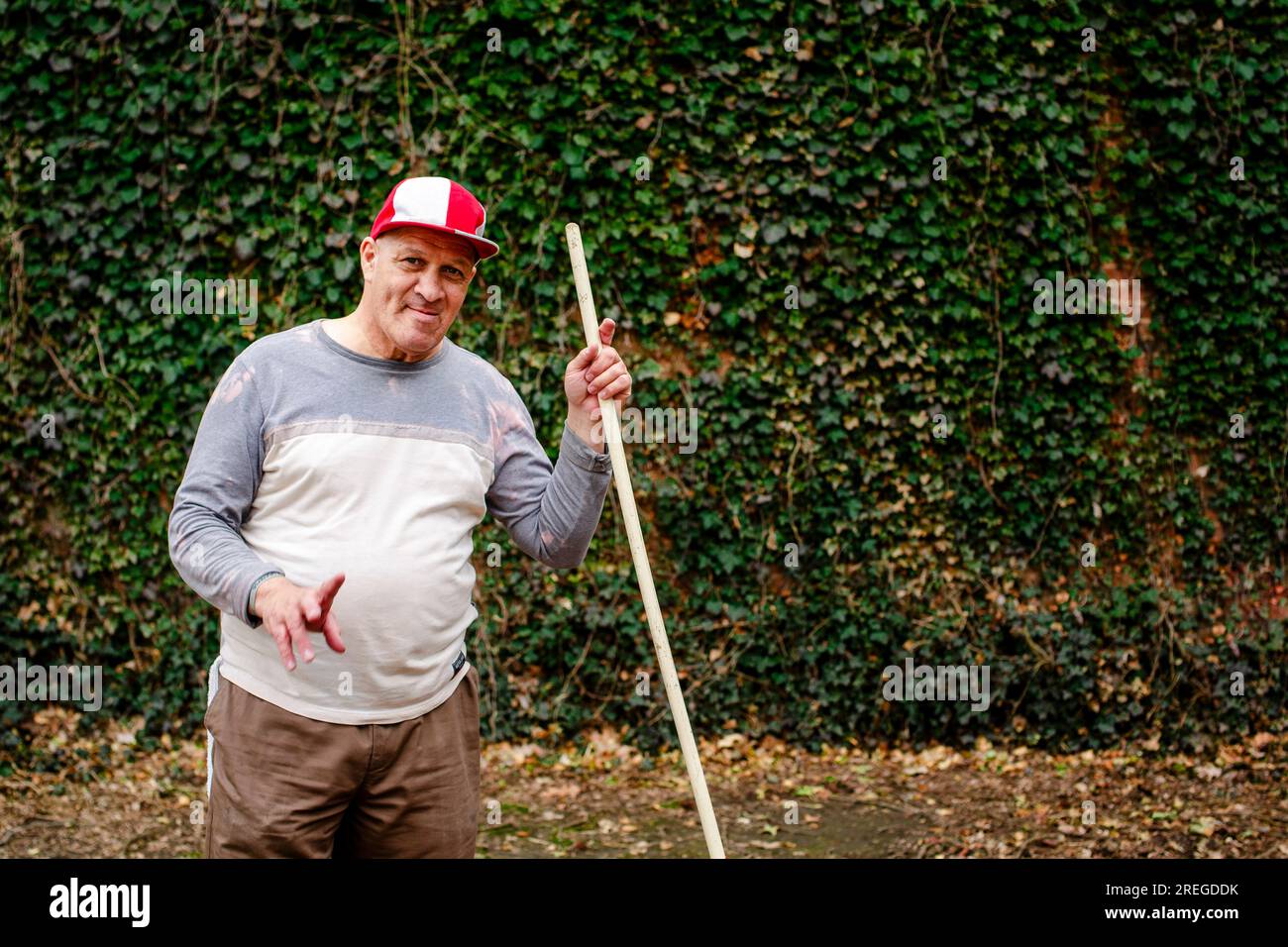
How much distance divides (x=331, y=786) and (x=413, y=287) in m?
1.08

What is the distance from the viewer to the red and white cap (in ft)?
7.61

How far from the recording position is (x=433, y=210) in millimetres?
2326

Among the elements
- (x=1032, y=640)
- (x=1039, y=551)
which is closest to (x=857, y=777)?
(x=1032, y=640)

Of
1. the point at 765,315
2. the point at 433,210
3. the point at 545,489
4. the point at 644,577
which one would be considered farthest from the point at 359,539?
the point at 765,315

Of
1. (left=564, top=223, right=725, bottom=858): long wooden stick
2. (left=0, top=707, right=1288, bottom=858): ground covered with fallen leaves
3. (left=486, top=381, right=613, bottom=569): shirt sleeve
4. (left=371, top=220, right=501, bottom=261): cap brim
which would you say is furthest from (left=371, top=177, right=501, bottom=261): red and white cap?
(left=0, top=707, right=1288, bottom=858): ground covered with fallen leaves

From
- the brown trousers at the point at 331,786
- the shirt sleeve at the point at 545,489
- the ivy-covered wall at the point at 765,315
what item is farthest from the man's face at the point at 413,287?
the ivy-covered wall at the point at 765,315

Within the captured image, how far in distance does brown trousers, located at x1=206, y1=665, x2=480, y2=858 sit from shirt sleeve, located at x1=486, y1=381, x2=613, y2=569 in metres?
0.44

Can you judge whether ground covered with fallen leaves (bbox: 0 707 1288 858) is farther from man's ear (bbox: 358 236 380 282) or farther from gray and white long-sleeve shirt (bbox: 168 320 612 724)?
man's ear (bbox: 358 236 380 282)

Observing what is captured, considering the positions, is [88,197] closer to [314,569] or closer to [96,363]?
[96,363]

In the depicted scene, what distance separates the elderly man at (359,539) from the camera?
7.38 feet

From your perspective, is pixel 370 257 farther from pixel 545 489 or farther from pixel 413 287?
pixel 545 489

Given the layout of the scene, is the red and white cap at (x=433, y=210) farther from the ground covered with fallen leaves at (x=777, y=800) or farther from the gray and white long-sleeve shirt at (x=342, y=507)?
the ground covered with fallen leaves at (x=777, y=800)
